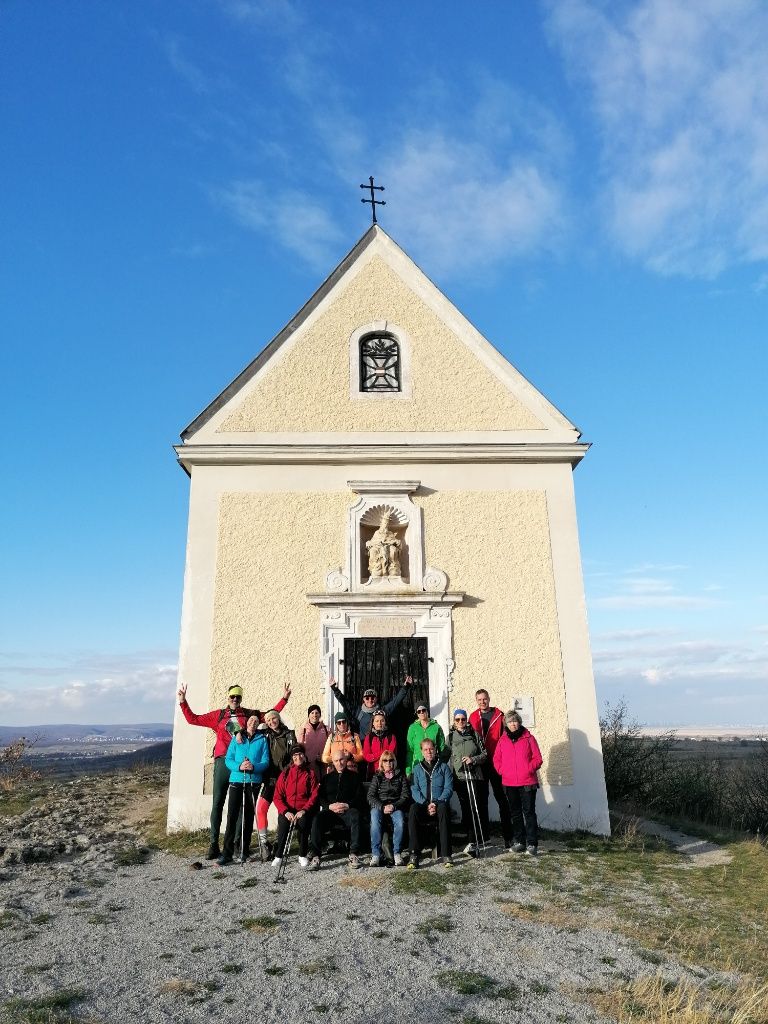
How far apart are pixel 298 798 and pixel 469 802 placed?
6.21ft

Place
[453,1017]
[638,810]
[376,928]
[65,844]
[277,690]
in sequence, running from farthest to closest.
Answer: [638,810], [277,690], [65,844], [376,928], [453,1017]

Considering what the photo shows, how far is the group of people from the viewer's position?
7.10 meters

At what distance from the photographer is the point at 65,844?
8.01 meters

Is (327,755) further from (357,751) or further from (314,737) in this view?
(314,737)

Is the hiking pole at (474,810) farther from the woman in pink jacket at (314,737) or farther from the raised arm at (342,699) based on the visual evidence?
the raised arm at (342,699)

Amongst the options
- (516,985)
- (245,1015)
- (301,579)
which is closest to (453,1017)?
(516,985)

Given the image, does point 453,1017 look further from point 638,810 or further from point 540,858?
point 638,810

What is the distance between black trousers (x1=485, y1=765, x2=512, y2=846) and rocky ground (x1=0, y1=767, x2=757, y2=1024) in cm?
38

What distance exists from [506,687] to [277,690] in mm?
3126

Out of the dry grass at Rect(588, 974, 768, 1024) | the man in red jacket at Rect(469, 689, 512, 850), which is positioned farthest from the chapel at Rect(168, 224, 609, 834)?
the dry grass at Rect(588, 974, 768, 1024)

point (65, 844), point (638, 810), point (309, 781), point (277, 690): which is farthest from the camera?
point (638, 810)

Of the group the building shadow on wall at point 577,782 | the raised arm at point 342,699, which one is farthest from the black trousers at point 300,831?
the building shadow on wall at point 577,782

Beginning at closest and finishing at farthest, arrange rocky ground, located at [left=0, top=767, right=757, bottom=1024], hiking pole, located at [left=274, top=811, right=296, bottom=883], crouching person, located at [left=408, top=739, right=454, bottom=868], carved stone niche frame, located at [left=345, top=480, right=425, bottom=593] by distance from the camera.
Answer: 1. rocky ground, located at [left=0, top=767, right=757, bottom=1024]
2. hiking pole, located at [left=274, top=811, right=296, bottom=883]
3. crouching person, located at [left=408, top=739, right=454, bottom=868]
4. carved stone niche frame, located at [left=345, top=480, right=425, bottom=593]

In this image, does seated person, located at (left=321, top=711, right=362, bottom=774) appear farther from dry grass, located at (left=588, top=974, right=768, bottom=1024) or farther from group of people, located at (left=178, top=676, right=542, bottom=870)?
dry grass, located at (left=588, top=974, right=768, bottom=1024)
